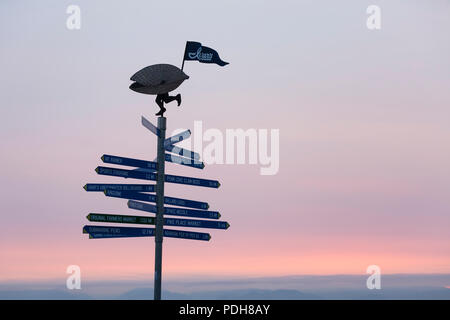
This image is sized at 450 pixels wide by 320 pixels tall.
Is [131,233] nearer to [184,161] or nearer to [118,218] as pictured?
[118,218]

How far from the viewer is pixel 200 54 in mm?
21922

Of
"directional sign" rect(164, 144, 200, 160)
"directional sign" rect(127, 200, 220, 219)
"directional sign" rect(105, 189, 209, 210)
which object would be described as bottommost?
"directional sign" rect(127, 200, 220, 219)

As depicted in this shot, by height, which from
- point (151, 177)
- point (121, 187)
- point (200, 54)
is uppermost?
point (200, 54)

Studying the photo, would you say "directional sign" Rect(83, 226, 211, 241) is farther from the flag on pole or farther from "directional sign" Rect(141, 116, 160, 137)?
the flag on pole

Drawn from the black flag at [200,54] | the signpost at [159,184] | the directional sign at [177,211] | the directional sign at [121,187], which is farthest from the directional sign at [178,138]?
the black flag at [200,54]

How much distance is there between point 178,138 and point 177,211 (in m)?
2.09

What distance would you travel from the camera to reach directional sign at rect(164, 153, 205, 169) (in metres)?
21.3

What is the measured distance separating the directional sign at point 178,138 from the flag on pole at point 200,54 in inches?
85.8

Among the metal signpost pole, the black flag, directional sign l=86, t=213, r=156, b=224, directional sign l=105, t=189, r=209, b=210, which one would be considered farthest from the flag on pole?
directional sign l=86, t=213, r=156, b=224

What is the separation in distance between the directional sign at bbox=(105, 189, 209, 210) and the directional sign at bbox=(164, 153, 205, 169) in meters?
1.08

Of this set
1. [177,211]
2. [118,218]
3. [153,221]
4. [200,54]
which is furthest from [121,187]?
[200,54]

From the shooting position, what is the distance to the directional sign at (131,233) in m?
19.4

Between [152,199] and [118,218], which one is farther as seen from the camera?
[152,199]

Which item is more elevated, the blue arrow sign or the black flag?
the black flag
